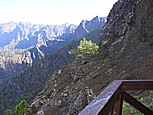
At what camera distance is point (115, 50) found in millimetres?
21281

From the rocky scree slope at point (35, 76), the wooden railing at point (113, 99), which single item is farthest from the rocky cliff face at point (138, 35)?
the rocky scree slope at point (35, 76)

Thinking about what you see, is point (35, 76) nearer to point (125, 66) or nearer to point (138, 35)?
point (138, 35)

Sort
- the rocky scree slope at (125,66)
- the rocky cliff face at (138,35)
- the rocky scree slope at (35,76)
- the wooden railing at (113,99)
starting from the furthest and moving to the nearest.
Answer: the rocky scree slope at (35,76), the rocky cliff face at (138,35), the rocky scree slope at (125,66), the wooden railing at (113,99)

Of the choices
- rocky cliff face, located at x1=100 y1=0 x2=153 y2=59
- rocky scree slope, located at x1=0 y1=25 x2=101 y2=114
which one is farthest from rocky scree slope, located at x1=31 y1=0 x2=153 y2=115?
rocky scree slope, located at x1=0 y1=25 x2=101 y2=114

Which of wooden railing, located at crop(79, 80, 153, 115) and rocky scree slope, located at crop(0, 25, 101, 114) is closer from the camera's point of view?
wooden railing, located at crop(79, 80, 153, 115)

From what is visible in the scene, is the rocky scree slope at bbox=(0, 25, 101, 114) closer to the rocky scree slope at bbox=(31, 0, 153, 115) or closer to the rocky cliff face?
the rocky cliff face

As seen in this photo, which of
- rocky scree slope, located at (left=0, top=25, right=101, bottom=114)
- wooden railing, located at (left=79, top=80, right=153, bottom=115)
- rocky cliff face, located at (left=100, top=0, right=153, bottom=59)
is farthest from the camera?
rocky scree slope, located at (left=0, top=25, right=101, bottom=114)

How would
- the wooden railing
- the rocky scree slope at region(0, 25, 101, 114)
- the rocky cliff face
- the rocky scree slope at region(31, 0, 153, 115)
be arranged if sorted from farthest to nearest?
1. the rocky scree slope at region(0, 25, 101, 114)
2. the rocky cliff face
3. the rocky scree slope at region(31, 0, 153, 115)
4. the wooden railing

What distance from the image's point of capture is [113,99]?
2207 mm

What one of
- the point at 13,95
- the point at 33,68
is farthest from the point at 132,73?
the point at 33,68

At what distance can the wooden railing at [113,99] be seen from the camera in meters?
1.77

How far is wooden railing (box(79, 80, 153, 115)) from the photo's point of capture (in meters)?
1.77

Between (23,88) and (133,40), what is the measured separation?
101 meters

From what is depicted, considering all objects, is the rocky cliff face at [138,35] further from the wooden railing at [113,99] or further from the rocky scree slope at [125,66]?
the wooden railing at [113,99]
